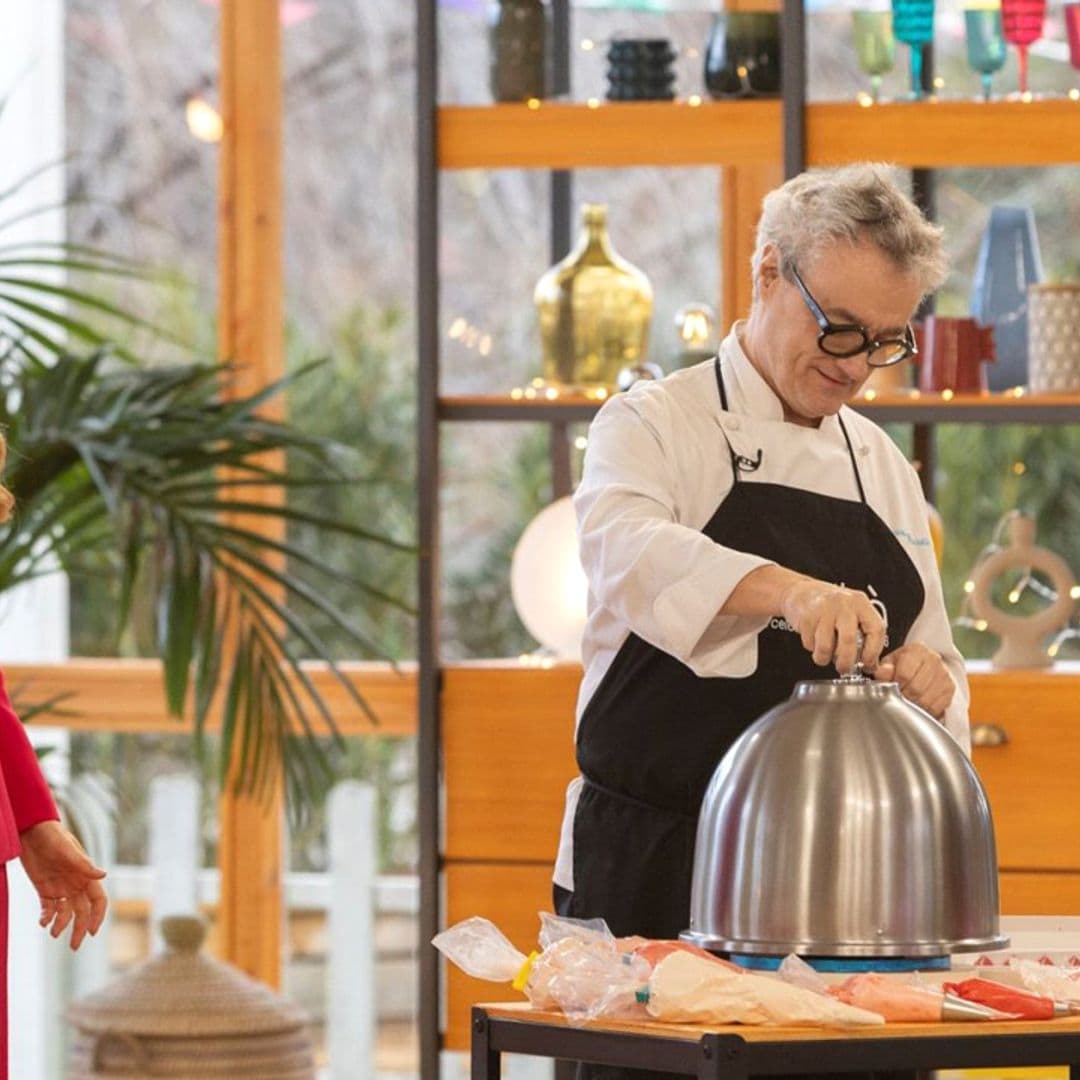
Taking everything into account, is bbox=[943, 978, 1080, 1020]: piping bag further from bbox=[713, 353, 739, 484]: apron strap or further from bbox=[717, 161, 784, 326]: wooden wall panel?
bbox=[717, 161, 784, 326]: wooden wall panel

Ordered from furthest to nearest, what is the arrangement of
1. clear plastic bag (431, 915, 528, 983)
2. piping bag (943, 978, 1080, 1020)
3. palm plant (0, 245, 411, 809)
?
1. palm plant (0, 245, 411, 809)
2. clear plastic bag (431, 915, 528, 983)
3. piping bag (943, 978, 1080, 1020)

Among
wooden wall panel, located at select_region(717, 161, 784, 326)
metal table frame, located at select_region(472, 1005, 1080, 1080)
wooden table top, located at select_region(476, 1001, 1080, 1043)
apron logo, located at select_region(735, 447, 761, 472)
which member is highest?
wooden wall panel, located at select_region(717, 161, 784, 326)

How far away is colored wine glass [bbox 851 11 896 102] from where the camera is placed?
362 cm

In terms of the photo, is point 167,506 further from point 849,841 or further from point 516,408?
point 849,841

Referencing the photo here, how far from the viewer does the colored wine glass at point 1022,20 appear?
11.7 feet

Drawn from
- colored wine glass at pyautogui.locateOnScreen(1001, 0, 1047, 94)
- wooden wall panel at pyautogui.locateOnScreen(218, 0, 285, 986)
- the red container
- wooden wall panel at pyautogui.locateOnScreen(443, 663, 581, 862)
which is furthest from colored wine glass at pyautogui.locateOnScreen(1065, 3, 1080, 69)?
wooden wall panel at pyautogui.locateOnScreen(218, 0, 285, 986)

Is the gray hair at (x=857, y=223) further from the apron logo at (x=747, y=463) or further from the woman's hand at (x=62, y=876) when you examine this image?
the woman's hand at (x=62, y=876)

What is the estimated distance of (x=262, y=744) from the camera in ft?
11.7

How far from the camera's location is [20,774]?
87.7 inches

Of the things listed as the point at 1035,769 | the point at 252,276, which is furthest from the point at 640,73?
the point at 1035,769

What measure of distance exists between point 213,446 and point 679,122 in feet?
Answer: 3.09

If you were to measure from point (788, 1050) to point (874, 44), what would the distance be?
90.8 inches

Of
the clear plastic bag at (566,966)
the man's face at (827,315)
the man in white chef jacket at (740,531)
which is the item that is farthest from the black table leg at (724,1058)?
the man's face at (827,315)

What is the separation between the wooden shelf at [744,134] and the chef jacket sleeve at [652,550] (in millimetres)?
1356
